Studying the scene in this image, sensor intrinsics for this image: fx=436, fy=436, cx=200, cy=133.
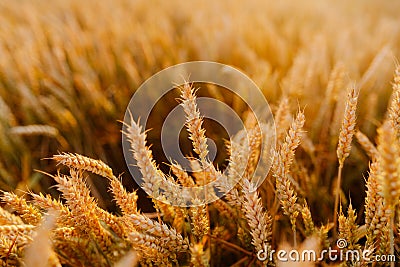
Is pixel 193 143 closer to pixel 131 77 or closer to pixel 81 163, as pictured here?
pixel 81 163

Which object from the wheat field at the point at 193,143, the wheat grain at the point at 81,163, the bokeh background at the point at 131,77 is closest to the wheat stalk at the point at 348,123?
the wheat field at the point at 193,143

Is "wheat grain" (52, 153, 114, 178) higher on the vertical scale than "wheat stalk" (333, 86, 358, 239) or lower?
lower

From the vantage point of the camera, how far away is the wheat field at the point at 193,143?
2.39 feet

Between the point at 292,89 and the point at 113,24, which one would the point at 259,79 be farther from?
the point at 113,24

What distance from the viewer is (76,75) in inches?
74.4

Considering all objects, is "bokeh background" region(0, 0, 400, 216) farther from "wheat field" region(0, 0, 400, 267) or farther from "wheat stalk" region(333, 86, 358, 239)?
"wheat stalk" region(333, 86, 358, 239)

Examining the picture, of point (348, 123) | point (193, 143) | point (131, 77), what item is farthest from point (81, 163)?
point (131, 77)

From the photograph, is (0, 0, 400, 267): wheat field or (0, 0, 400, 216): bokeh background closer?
(0, 0, 400, 267): wheat field

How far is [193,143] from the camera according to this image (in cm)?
74

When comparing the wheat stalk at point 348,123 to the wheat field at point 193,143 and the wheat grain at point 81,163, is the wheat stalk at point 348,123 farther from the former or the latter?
the wheat grain at point 81,163

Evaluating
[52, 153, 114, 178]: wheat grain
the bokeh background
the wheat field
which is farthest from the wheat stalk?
[52, 153, 114, 178]: wheat grain

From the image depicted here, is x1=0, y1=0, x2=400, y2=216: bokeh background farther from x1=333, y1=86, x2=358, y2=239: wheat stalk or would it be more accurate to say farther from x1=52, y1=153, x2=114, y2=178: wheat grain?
x1=52, y1=153, x2=114, y2=178: wheat grain

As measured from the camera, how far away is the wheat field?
0.73m

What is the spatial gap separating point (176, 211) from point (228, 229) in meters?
0.25
